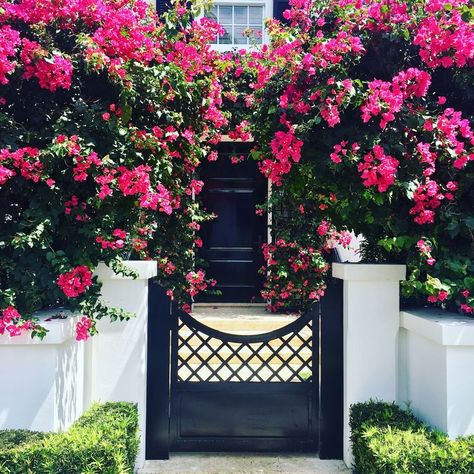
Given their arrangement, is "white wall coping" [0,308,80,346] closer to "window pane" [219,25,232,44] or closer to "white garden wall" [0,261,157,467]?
"white garden wall" [0,261,157,467]

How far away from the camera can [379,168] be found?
2.67m

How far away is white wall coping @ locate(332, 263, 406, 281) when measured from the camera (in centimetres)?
326

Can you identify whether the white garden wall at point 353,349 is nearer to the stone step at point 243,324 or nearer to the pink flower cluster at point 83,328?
the pink flower cluster at point 83,328

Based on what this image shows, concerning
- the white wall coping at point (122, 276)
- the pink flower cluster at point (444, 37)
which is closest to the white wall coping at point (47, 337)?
the white wall coping at point (122, 276)

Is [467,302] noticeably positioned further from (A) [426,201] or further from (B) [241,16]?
(B) [241,16]

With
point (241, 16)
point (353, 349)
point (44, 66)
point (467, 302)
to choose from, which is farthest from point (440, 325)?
point (241, 16)

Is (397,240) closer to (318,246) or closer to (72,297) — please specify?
(72,297)

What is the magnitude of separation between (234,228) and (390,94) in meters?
4.95

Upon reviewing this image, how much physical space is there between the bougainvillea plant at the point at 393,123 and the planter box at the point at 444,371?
187mm

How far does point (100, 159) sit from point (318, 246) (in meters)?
4.18

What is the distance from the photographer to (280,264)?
6340 millimetres

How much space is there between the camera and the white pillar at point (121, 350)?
3270 millimetres

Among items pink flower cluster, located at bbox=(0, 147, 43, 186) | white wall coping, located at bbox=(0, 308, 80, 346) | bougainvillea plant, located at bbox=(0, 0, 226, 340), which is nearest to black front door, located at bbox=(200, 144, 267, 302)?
bougainvillea plant, located at bbox=(0, 0, 226, 340)

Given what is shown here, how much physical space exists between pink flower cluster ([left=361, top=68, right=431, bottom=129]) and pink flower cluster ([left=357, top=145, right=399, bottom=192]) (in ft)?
0.53
